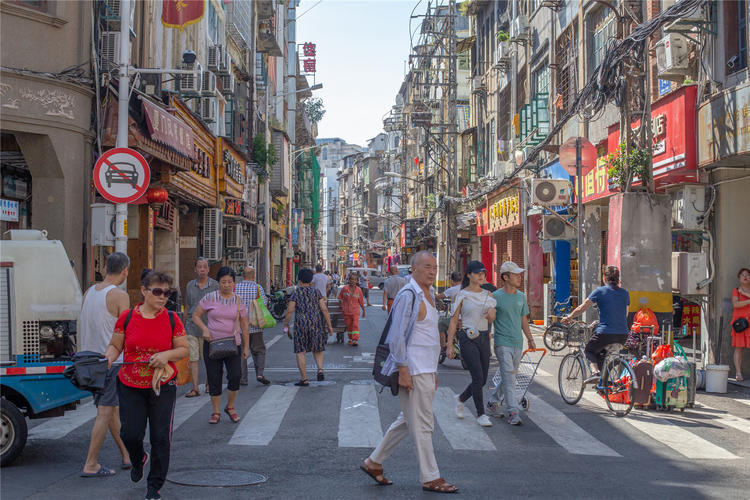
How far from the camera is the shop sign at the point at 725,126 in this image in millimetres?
12570

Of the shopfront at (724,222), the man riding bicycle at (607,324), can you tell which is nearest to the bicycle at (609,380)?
the man riding bicycle at (607,324)

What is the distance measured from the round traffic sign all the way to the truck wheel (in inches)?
199

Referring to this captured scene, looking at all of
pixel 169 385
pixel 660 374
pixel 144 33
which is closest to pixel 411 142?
pixel 144 33

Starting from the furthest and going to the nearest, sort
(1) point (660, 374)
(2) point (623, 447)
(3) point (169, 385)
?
(1) point (660, 374) → (2) point (623, 447) → (3) point (169, 385)

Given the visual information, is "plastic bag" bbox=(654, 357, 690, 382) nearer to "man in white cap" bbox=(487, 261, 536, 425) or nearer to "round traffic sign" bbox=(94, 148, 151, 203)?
"man in white cap" bbox=(487, 261, 536, 425)

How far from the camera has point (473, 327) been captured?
31.9ft

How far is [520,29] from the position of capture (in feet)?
90.4

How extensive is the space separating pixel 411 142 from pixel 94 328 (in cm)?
6898

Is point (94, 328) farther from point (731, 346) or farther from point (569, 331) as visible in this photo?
point (569, 331)

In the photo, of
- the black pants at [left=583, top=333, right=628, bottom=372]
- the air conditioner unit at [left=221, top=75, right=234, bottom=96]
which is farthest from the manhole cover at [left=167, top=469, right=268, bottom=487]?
the air conditioner unit at [left=221, top=75, right=234, bottom=96]

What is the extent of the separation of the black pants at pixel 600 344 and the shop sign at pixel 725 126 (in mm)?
3985

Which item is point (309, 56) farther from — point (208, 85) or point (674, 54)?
point (674, 54)

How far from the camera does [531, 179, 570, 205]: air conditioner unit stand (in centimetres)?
2159

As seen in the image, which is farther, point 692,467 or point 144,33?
point 144,33
